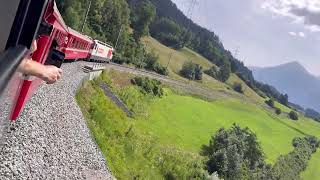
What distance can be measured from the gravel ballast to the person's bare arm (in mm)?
7608

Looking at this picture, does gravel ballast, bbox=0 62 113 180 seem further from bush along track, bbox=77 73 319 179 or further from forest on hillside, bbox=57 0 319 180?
forest on hillside, bbox=57 0 319 180

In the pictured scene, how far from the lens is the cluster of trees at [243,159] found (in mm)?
59750

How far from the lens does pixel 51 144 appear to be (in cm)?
1750

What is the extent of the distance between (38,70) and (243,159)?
70.9 meters

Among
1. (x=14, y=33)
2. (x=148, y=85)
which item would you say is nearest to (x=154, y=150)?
(x=148, y=85)

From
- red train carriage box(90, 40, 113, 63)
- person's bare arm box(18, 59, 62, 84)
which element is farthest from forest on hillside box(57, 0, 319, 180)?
red train carriage box(90, 40, 113, 63)

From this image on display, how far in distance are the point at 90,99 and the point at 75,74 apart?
3716mm

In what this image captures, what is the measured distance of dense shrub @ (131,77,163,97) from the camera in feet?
234

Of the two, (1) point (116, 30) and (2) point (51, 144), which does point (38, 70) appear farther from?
(1) point (116, 30)

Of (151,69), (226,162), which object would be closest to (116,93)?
(226,162)

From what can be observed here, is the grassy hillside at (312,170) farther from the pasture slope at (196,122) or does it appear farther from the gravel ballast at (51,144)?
the gravel ballast at (51,144)

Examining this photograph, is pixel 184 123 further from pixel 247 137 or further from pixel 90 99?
pixel 90 99

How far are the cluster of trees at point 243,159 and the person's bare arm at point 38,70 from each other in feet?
179

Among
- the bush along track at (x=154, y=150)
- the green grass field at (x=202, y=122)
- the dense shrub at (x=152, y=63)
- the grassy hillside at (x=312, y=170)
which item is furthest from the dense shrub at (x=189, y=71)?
the grassy hillside at (x=312, y=170)
